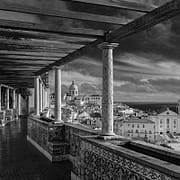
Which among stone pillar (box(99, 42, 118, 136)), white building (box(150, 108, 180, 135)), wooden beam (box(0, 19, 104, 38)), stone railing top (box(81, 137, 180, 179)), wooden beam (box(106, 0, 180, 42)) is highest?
wooden beam (box(0, 19, 104, 38))

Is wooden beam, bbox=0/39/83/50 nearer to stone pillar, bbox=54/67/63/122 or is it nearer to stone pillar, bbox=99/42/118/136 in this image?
stone pillar, bbox=99/42/118/136

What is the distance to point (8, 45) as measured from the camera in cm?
529

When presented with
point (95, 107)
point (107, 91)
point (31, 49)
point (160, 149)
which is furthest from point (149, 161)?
point (95, 107)

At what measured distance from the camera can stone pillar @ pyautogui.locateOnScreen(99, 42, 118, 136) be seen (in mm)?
4344

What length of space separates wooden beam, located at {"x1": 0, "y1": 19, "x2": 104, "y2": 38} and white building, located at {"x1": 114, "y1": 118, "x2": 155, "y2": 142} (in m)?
1.77

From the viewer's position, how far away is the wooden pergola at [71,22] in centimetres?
311

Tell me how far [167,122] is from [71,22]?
2338mm

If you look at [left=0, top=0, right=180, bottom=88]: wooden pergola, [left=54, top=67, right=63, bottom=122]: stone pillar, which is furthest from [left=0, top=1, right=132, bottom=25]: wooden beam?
[left=54, top=67, right=63, bottom=122]: stone pillar

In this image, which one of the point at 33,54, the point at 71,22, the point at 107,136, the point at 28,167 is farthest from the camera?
the point at 33,54

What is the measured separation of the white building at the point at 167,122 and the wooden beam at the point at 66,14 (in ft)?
5.93

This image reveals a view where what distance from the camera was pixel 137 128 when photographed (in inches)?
200

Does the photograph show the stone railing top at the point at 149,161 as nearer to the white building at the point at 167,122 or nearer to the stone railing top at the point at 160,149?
the stone railing top at the point at 160,149

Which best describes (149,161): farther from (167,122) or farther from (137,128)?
(137,128)

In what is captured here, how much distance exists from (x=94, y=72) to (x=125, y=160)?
2261 cm
